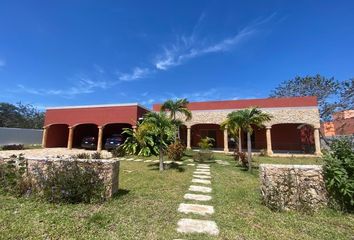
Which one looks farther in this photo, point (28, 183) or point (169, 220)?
point (28, 183)

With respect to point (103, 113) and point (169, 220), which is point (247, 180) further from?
point (103, 113)

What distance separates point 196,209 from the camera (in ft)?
16.6

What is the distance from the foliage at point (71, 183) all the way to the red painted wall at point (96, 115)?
13.8 m

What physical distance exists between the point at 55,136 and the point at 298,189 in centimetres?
2495

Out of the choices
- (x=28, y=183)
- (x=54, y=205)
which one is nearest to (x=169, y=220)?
(x=54, y=205)

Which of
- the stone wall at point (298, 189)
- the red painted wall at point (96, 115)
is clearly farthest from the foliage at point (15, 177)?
the red painted wall at point (96, 115)

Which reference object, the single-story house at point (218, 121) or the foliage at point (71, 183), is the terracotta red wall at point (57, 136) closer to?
the single-story house at point (218, 121)

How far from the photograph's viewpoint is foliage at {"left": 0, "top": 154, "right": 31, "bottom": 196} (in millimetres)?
→ 5586

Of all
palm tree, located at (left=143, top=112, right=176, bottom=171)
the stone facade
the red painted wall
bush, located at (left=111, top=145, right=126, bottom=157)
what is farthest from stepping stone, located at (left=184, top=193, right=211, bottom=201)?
the stone facade

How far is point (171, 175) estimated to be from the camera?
9.11 meters

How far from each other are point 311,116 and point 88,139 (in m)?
20.3

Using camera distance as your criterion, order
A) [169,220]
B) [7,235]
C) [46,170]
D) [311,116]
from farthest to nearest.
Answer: [311,116] → [46,170] → [169,220] → [7,235]

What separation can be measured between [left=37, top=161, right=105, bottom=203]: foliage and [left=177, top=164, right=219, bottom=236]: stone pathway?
2131 mm

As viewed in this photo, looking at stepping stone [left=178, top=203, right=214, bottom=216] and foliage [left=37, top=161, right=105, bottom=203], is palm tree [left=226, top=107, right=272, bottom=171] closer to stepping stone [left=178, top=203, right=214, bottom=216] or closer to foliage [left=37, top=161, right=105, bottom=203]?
stepping stone [left=178, top=203, right=214, bottom=216]
